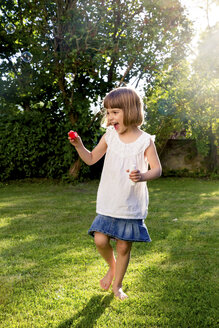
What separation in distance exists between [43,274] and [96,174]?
826 centimetres

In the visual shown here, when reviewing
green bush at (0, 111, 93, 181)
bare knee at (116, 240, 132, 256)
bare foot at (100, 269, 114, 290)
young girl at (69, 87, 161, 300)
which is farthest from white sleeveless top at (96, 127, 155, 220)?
green bush at (0, 111, 93, 181)

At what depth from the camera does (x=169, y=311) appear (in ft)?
8.48

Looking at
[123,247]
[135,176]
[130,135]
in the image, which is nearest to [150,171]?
[135,176]

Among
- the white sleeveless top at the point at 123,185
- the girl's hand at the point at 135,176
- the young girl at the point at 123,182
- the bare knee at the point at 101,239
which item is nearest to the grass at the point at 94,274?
the young girl at the point at 123,182

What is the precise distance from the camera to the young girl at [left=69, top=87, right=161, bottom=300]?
273cm

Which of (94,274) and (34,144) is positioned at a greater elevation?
(34,144)

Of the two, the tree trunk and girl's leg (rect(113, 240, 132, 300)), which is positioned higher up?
the tree trunk

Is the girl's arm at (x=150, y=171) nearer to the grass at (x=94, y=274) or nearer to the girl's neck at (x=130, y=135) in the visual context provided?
the girl's neck at (x=130, y=135)

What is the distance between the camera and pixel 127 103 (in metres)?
2.75

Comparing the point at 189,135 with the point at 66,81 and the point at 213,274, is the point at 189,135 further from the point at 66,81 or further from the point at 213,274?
the point at 213,274

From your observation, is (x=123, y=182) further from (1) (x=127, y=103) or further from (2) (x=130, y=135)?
(1) (x=127, y=103)

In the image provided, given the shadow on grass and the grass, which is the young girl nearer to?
the shadow on grass

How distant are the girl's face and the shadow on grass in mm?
1305

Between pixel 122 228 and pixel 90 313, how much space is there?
642 mm
